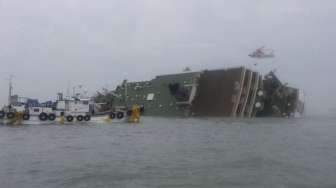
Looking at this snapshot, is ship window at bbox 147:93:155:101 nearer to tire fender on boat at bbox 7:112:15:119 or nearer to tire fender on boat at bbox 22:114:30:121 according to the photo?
tire fender on boat at bbox 22:114:30:121

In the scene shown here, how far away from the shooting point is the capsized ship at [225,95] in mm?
59438

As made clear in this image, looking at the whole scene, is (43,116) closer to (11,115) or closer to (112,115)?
(11,115)

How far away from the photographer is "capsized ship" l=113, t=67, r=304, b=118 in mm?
59438

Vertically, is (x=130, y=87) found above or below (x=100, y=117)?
above

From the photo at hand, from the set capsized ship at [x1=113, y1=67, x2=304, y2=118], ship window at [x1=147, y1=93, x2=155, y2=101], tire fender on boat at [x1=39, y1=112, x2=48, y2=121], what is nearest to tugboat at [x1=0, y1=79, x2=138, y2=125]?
tire fender on boat at [x1=39, y1=112, x2=48, y2=121]

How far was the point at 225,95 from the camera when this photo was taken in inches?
2388

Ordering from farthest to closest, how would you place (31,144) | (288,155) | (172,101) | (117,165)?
1. (172,101)
2. (31,144)
3. (288,155)
4. (117,165)

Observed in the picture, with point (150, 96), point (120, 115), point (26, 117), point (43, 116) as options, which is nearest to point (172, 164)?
point (43, 116)

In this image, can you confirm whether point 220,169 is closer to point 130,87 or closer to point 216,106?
point 216,106

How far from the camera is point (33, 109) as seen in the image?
44156 millimetres

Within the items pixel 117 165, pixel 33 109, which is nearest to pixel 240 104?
pixel 33 109

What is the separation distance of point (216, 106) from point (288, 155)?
42332mm

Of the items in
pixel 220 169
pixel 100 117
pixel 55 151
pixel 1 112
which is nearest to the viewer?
pixel 220 169

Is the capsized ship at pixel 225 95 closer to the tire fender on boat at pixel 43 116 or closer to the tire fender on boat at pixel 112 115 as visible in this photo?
the tire fender on boat at pixel 112 115
